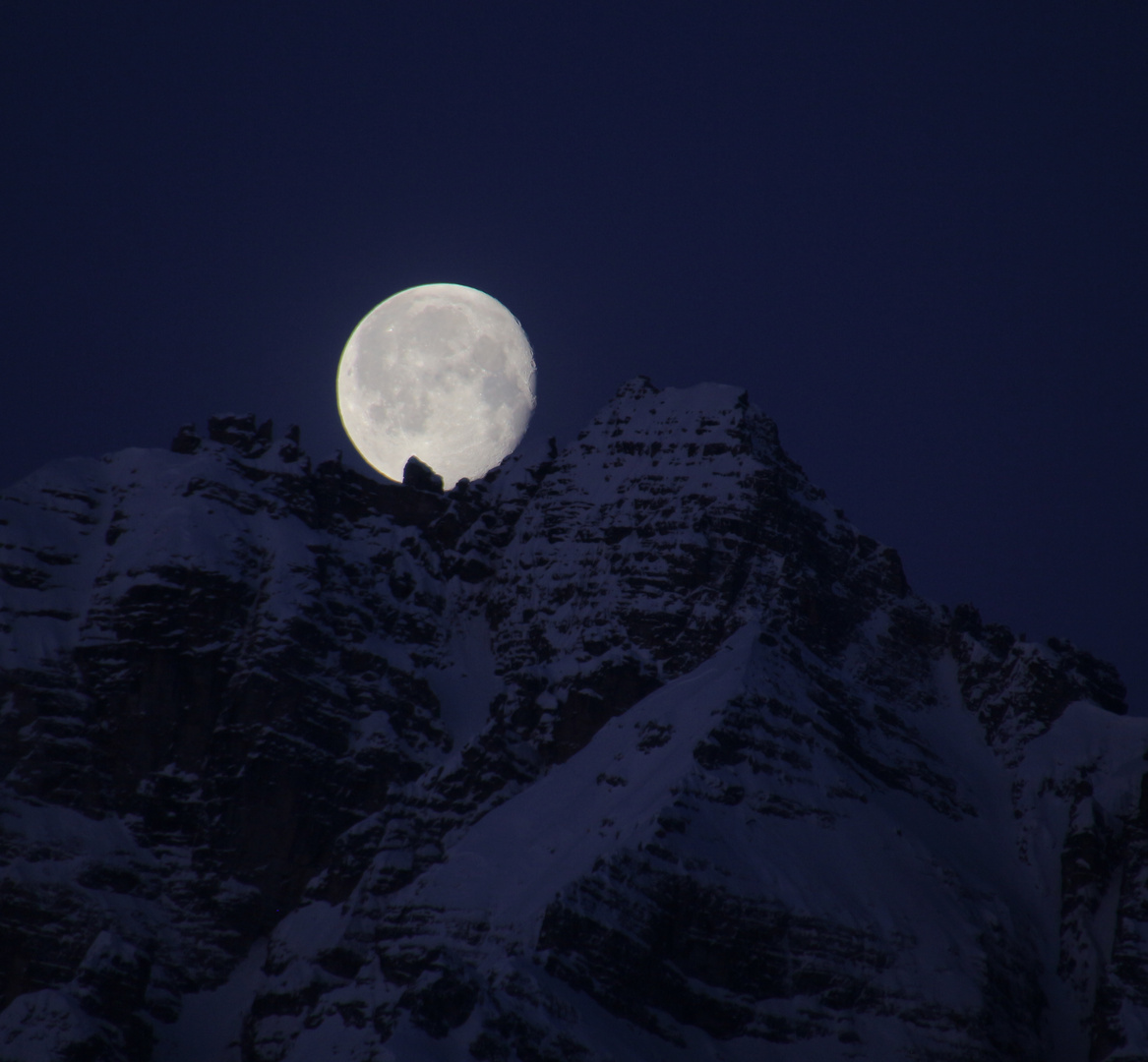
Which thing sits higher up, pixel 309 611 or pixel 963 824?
pixel 309 611

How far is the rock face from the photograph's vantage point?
416 feet

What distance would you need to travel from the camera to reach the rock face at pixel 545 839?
416 ft

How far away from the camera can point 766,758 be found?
146 m

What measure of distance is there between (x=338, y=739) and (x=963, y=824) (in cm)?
7067

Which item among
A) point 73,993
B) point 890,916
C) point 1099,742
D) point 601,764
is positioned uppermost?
point 1099,742

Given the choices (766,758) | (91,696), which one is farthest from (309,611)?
(766,758)

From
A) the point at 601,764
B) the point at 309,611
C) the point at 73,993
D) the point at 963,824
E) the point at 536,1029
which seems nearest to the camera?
the point at 536,1029

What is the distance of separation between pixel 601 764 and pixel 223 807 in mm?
47016

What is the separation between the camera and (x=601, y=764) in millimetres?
157125

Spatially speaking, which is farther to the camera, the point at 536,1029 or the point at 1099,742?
the point at 1099,742

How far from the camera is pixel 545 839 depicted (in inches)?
5719

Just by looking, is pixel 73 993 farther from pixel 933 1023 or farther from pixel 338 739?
pixel 933 1023

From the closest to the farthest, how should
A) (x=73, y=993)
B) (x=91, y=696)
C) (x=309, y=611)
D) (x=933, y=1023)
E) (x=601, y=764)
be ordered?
(x=933, y=1023), (x=73, y=993), (x=601, y=764), (x=91, y=696), (x=309, y=611)

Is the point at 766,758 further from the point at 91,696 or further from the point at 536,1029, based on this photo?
the point at 91,696
